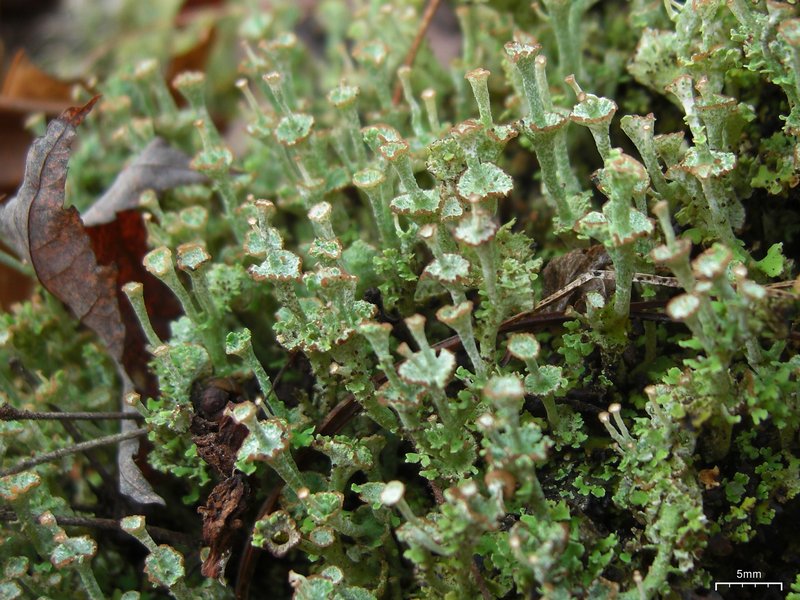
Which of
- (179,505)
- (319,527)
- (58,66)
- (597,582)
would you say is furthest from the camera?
(58,66)

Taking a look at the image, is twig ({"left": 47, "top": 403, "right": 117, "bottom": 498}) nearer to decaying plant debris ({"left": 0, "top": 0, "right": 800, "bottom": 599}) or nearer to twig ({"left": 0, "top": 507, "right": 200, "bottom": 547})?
decaying plant debris ({"left": 0, "top": 0, "right": 800, "bottom": 599})

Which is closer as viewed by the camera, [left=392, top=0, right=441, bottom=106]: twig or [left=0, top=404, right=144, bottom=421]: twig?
[left=0, top=404, right=144, bottom=421]: twig

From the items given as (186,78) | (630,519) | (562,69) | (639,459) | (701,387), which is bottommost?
(630,519)

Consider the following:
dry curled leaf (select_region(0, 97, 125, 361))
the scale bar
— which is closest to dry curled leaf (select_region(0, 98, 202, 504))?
dry curled leaf (select_region(0, 97, 125, 361))

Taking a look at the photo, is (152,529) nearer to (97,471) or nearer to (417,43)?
(97,471)

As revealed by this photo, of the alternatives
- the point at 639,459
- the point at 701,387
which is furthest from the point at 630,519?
the point at 701,387

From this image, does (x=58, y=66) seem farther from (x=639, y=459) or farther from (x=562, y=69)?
(x=639, y=459)

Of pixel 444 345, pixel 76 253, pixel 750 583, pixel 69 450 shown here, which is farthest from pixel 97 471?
pixel 750 583

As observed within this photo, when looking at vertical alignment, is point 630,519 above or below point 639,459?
below
